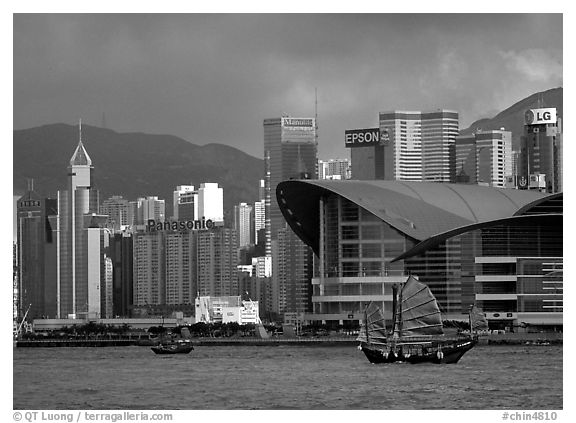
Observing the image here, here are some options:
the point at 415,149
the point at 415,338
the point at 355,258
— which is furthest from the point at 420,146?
the point at 415,338

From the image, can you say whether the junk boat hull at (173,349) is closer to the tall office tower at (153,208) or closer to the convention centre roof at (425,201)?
the convention centre roof at (425,201)

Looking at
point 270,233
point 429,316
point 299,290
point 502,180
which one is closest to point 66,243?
point 270,233

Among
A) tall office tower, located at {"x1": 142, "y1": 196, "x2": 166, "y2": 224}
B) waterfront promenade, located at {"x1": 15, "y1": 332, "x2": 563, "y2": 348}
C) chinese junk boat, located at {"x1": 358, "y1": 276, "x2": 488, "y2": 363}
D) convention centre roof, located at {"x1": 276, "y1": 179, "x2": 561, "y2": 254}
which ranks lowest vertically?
waterfront promenade, located at {"x1": 15, "y1": 332, "x2": 563, "y2": 348}

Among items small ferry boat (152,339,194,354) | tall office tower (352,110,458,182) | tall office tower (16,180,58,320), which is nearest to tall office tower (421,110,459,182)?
tall office tower (352,110,458,182)

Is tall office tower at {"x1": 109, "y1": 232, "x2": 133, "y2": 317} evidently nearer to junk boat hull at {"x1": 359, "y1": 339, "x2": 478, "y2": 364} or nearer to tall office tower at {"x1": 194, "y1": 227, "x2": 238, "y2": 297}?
tall office tower at {"x1": 194, "y1": 227, "x2": 238, "y2": 297}

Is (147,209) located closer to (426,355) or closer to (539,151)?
(539,151)

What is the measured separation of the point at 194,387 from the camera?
128 feet

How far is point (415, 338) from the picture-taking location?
55094 millimetres

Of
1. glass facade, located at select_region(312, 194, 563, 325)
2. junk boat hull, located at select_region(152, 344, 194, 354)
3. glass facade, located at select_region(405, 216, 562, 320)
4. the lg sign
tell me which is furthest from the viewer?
the lg sign

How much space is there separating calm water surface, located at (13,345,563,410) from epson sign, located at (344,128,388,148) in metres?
75.2

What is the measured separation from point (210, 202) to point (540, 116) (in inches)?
2081

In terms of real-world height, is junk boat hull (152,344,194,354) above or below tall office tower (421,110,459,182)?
below

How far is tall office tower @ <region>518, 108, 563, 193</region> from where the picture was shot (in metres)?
135

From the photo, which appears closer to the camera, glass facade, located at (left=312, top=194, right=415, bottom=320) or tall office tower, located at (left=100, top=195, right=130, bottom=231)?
glass facade, located at (left=312, top=194, right=415, bottom=320)
